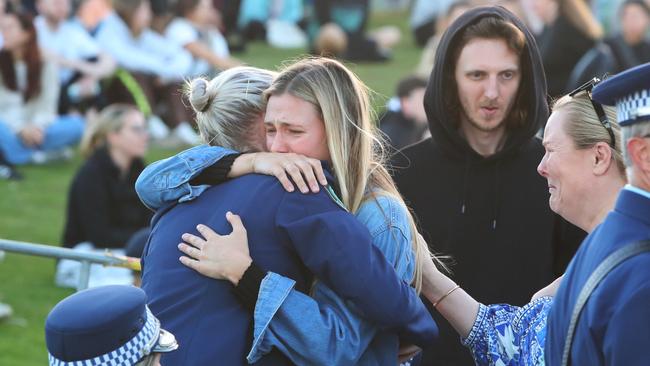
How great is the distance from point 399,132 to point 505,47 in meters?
5.28

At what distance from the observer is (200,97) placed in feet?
10.7

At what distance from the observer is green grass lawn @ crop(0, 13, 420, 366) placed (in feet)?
22.8

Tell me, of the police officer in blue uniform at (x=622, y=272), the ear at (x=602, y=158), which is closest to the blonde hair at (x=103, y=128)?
the ear at (x=602, y=158)

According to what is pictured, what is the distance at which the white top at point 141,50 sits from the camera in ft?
42.1

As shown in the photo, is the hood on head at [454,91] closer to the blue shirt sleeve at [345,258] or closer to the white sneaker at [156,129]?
the blue shirt sleeve at [345,258]

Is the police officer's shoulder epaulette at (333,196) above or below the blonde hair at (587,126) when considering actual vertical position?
below

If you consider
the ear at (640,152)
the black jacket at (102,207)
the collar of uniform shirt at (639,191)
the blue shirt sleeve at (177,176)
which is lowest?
the black jacket at (102,207)

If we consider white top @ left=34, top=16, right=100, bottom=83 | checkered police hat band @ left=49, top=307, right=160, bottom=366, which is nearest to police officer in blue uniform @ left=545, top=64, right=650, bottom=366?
checkered police hat band @ left=49, top=307, right=160, bottom=366

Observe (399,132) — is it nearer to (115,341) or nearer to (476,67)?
(476,67)

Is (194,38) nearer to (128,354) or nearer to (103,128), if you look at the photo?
(103,128)

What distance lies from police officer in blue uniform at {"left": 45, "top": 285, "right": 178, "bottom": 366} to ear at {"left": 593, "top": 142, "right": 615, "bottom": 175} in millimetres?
1211

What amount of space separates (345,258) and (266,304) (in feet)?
0.77

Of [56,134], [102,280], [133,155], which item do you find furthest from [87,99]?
[102,280]

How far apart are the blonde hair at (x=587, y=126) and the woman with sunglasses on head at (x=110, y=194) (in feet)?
19.0
